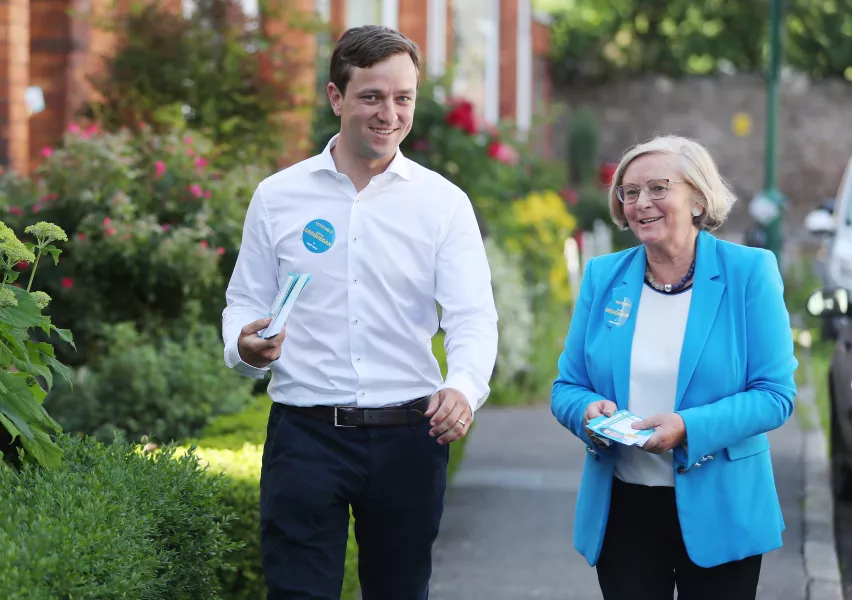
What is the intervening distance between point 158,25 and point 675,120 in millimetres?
26575

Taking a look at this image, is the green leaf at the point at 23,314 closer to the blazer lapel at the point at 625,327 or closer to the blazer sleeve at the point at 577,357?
the blazer sleeve at the point at 577,357

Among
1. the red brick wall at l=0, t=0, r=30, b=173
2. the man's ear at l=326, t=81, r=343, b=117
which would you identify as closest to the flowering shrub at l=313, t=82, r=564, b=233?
the red brick wall at l=0, t=0, r=30, b=173

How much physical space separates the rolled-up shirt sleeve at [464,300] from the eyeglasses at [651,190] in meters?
0.41

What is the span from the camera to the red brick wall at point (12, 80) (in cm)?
756

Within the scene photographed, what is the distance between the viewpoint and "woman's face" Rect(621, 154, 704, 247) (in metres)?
3.41

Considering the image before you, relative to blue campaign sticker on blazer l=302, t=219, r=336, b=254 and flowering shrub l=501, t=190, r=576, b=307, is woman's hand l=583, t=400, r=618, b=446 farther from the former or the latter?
flowering shrub l=501, t=190, r=576, b=307

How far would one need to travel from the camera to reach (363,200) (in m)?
3.59

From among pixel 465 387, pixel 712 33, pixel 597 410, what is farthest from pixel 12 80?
pixel 712 33

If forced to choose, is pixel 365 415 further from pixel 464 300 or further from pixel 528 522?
pixel 528 522

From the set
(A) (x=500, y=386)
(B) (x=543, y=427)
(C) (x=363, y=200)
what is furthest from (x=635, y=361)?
(A) (x=500, y=386)

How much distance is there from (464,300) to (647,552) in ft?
2.63

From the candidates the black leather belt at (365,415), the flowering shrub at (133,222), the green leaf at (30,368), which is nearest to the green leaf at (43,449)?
the green leaf at (30,368)

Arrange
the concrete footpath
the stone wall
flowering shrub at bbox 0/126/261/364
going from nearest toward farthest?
1. the concrete footpath
2. flowering shrub at bbox 0/126/261/364
3. the stone wall

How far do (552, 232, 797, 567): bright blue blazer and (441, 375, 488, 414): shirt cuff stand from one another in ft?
0.75
